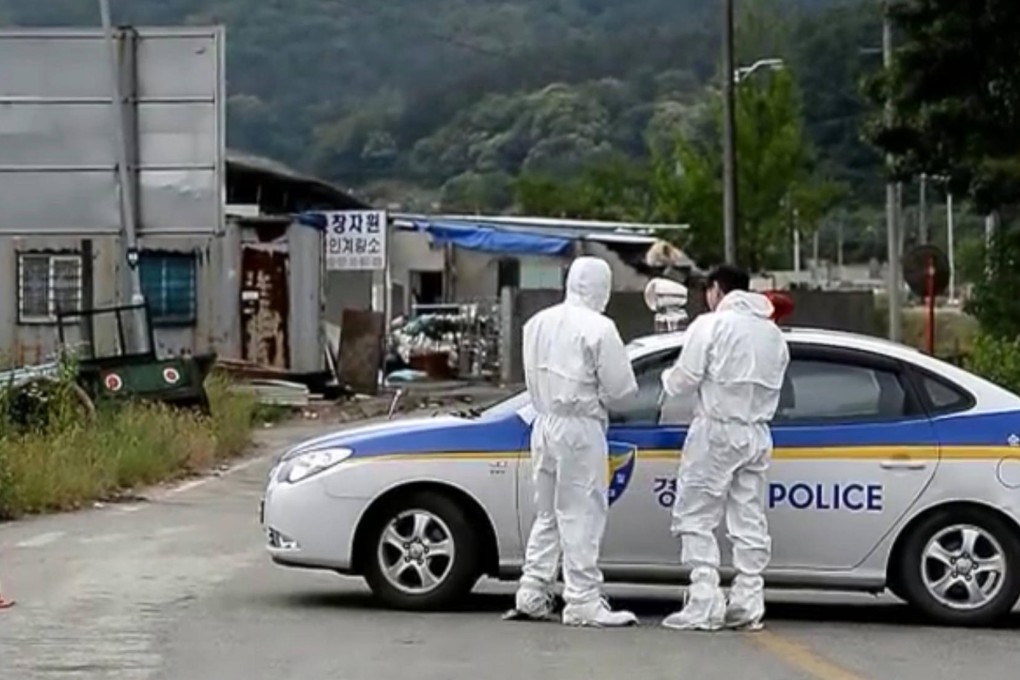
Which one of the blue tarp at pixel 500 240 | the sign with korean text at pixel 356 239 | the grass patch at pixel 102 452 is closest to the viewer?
the grass patch at pixel 102 452

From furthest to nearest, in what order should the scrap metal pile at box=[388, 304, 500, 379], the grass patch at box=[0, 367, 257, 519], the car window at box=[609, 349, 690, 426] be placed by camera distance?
the scrap metal pile at box=[388, 304, 500, 379] → the grass patch at box=[0, 367, 257, 519] → the car window at box=[609, 349, 690, 426]

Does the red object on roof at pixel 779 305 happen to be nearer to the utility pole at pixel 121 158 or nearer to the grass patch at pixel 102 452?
the grass patch at pixel 102 452

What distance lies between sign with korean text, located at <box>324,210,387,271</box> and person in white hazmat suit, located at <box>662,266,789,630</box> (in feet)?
86.0

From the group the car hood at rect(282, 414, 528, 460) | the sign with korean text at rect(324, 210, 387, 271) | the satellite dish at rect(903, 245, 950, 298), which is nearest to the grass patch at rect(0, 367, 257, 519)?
the car hood at rect(282, 414, 528, 460)

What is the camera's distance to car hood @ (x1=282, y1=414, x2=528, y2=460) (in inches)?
490

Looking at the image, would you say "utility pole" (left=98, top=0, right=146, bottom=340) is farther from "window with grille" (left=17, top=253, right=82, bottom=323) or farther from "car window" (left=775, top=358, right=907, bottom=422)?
"car window" (left=775, top=358, right=907, bottom=422)

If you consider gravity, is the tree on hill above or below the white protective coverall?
above

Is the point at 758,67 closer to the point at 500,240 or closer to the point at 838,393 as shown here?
the point at 500,240

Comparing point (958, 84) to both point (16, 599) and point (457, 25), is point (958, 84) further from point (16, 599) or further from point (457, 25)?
point (457, 25)

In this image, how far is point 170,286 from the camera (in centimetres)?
3725

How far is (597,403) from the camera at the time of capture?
12.0 metres

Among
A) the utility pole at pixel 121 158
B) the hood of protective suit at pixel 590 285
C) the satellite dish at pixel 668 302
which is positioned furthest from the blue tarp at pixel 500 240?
the hood of protective suit at pixel 590 285

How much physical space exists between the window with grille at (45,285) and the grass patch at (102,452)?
29.8 feet

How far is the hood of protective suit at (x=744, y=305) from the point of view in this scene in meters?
12.2
